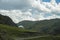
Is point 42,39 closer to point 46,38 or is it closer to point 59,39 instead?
point 46,38

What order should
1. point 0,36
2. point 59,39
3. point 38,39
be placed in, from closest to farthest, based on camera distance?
point 0,36 < point 38,39 < point 59,39

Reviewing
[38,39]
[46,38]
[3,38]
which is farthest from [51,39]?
[3,38]

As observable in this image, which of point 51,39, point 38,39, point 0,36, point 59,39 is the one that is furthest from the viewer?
point 59,39

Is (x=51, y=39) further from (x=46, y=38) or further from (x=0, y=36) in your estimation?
(x=0, y=36)

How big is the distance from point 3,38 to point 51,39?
90491 mm

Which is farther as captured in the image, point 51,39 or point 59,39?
point 59,39

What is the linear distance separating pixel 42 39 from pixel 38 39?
584 centimetres

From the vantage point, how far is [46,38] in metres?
159

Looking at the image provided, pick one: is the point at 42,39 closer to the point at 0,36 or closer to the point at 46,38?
the point at 46,38

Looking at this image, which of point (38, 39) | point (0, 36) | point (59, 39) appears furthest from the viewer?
point (59, 39)

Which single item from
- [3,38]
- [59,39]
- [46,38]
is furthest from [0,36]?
[59,39]

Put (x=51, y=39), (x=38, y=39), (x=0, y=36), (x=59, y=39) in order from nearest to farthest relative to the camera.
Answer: (x=0, y=36)
(x=38, y=39)
(x=51, y=39)
(x=59, y=39)

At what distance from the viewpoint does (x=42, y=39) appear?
6088 inches

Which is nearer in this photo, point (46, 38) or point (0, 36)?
point (0, 36)
